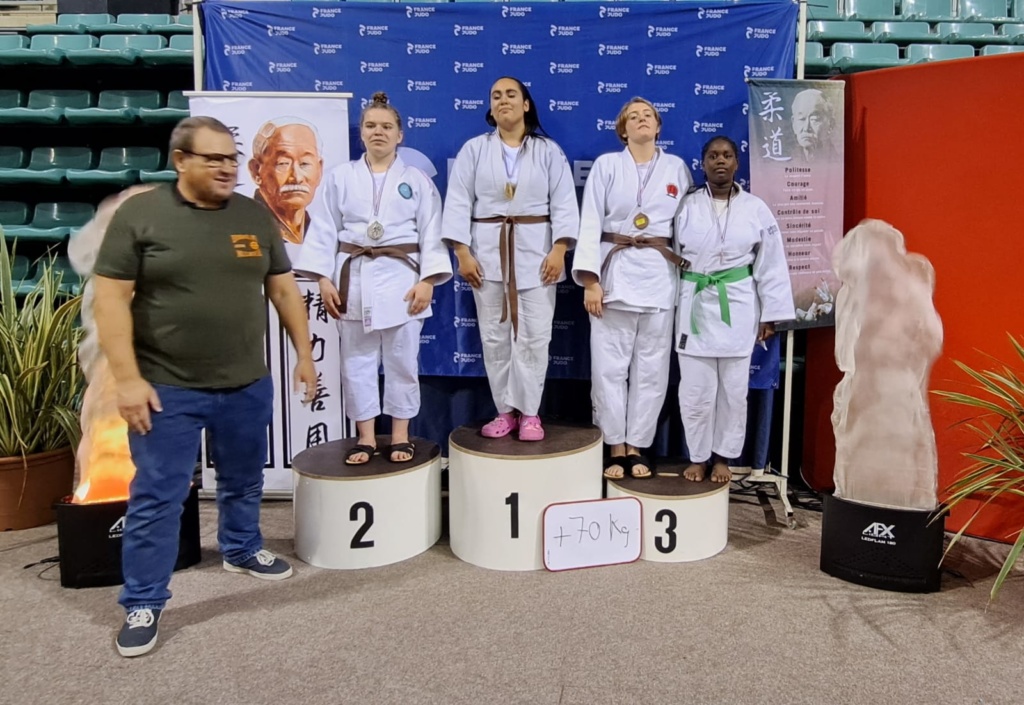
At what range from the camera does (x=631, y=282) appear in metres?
2.95

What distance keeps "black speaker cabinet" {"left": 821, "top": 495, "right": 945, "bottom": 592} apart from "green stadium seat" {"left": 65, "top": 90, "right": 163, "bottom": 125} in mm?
4765

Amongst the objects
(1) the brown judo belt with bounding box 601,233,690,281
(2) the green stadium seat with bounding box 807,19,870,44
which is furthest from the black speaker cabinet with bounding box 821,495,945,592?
(2) the green stadium seat with bounding box 807,19,870,44

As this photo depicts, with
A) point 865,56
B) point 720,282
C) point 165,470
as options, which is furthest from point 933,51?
point 165,470

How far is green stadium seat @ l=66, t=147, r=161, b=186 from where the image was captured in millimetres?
4801

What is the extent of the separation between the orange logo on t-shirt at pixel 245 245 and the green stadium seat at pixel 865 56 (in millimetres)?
4347

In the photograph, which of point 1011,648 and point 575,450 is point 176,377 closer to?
point 575,450

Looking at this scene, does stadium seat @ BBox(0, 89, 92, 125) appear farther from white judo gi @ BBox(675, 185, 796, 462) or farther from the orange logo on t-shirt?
white judo gi @ BBox(675, 185, 796, 462)

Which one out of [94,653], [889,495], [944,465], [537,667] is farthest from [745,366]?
[94,653]

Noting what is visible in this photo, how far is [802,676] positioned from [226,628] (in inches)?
63.9

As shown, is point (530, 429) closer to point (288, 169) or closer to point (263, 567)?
point (263, 567)

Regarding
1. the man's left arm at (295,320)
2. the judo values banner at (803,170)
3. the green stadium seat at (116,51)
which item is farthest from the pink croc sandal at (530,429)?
the green stadium seat at (116,51)

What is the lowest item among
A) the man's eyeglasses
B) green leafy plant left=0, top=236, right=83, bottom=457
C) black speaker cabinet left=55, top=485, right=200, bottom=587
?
black speaker cabinet left=55, top=485, right=200, bottom=587

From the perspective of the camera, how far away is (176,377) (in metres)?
2.15

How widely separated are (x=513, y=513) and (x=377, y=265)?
1.05 meters
